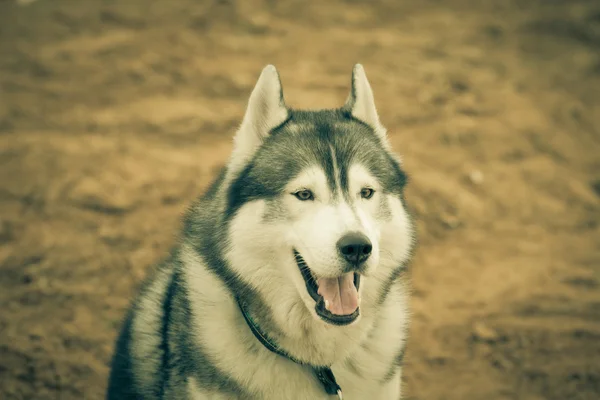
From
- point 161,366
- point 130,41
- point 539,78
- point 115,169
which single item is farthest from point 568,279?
point 130,41

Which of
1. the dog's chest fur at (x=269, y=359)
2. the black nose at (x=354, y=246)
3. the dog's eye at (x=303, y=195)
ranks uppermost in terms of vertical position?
the dog's eye at (x=303, y=195)

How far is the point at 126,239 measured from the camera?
513 centimetres

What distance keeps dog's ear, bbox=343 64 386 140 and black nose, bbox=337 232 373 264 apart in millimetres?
873

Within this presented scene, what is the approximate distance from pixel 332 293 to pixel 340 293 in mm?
41

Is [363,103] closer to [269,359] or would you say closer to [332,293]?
[332,293]

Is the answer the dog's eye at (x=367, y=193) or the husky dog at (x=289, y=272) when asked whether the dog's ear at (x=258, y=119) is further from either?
the dog's eye at (x=367, y=193)

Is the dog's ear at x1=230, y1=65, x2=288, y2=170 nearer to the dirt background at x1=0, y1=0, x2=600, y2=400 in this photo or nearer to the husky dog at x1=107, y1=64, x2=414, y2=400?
the husky dog at x1=107, y1=64, x2=414, y2=400

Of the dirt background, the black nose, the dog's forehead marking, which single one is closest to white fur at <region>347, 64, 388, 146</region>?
the dog's forehead marking

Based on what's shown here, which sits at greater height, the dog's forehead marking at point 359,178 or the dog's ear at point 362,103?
the dog's ear at point 362,103

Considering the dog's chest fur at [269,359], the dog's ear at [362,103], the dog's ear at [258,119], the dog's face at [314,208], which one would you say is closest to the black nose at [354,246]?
the dog's face at [314,208]

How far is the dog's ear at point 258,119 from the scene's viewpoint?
2814mm

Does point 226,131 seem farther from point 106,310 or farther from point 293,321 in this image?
point 293,321

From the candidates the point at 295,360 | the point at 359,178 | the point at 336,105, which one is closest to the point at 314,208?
the point at 359,178

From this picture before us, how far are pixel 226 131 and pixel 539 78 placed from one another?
4333 millimetres
